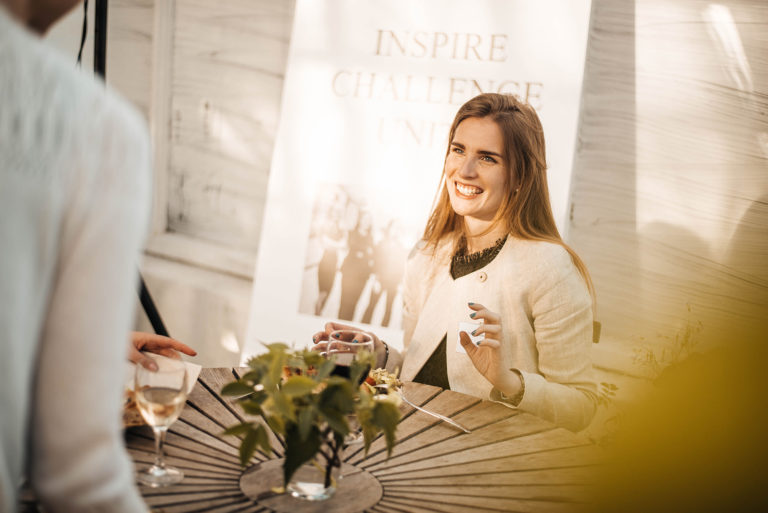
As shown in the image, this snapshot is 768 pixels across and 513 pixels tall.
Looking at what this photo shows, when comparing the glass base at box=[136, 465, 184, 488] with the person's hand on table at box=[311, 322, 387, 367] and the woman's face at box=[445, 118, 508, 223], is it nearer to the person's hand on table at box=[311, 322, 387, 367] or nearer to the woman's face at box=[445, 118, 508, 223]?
the person's hand on table at box=[311, 322, 387, 367]

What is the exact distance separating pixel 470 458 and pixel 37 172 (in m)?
1.12

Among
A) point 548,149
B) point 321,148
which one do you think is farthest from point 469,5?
point 321,148

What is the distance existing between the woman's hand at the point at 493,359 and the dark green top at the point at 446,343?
0.93 feet

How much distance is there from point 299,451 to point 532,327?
1539 millimetres

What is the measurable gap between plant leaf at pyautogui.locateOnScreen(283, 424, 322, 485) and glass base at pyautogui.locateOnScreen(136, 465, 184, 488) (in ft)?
0.90

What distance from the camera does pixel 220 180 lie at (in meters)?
3.98

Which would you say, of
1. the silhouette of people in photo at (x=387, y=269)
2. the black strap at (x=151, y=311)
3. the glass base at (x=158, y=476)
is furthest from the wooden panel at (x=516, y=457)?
the black strap at (x=151, y=311)

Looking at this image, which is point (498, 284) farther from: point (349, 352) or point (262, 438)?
point (262, 438)

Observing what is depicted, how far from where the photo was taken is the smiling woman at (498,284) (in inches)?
96.0

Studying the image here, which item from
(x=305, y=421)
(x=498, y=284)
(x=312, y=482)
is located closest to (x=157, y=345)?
(x=312, y=482)

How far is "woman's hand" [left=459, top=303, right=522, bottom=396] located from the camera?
91.0 inches

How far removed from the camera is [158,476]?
51.7 inches

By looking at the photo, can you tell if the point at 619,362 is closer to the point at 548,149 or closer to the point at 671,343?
the point at 671,343

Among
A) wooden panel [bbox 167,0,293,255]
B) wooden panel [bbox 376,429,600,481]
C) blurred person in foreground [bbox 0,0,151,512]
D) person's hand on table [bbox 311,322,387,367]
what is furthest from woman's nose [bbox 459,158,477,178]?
blurred person in foreground [bbox 0,0,151,512]
